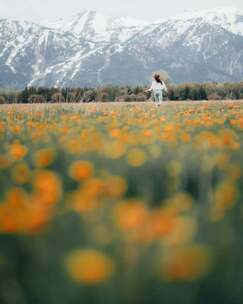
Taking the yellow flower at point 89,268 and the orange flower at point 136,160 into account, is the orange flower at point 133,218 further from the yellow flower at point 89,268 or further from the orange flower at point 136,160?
the orange flower at point 136,160

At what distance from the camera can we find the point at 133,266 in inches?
50.6

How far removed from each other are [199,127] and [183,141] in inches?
61.9

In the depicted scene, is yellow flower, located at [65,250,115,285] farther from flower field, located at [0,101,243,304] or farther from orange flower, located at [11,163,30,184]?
orange flower, located at [11,163,30,184]

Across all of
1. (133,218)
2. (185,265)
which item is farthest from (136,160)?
(185,265)

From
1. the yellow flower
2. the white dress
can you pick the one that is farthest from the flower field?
the white dress

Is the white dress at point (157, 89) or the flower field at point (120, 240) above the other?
the white dress at point (157, 89)

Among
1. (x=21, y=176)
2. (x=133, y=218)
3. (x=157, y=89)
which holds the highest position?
(x=157, y=89)

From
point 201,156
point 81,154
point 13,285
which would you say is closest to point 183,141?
point 201,156

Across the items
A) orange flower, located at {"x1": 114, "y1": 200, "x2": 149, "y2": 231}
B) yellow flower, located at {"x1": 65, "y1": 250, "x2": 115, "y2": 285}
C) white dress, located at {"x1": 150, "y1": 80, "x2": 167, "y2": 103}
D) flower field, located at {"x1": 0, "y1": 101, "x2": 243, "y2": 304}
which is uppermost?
white dress, located at {"x1": 150, "y1": 80, "x2": 167, "y2": 103}

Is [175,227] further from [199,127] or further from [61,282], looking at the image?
[199,127]

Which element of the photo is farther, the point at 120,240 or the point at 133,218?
the point at 120,240

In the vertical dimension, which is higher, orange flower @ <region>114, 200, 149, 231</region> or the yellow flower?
orange flower @ <region>114, 200, 149, 231</region>

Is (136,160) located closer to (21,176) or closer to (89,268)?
(21,176)

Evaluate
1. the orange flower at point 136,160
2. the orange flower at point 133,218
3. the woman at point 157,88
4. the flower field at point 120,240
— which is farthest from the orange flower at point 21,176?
the woman at point 157,88
